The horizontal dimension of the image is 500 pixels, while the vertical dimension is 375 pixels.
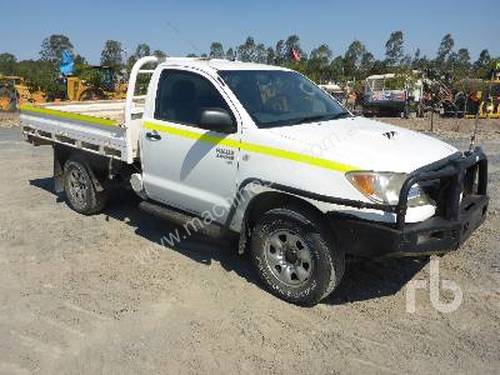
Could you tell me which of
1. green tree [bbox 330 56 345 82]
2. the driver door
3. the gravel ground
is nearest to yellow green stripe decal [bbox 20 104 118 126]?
the driver door

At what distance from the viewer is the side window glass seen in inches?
194

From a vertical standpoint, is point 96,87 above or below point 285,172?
above

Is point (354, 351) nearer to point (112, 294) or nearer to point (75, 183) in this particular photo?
point (112, 294)

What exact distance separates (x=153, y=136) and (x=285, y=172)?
1795 mm

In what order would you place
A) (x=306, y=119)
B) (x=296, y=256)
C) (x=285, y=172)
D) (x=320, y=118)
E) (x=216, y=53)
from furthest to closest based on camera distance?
(x=216, y=53), (x=320, y=118), (x=306, y=119), (x=296, y=256), (x=285, y=172)

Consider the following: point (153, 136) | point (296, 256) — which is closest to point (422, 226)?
point (296, 256)

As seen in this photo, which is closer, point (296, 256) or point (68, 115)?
point (296, 256)

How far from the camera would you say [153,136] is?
5.38 m

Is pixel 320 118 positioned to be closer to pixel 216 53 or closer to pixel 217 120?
pixel 217 120

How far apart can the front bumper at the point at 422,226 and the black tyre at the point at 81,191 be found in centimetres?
382

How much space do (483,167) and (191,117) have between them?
2.77 m

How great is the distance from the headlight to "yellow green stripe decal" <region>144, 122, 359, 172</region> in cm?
9

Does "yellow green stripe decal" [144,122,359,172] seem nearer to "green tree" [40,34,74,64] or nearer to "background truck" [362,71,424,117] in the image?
"background truck" [362,71,424,117]

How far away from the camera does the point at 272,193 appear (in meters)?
4.38
